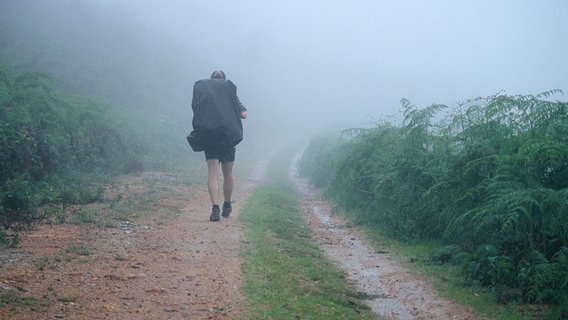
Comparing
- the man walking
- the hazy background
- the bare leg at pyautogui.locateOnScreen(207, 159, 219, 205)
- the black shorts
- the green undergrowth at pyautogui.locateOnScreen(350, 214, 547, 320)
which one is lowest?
the green undergrowth at pyautogui.locateOnScreen(350, 214, 547, 320)

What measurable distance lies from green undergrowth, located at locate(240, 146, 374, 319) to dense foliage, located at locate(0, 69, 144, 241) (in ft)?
10.5

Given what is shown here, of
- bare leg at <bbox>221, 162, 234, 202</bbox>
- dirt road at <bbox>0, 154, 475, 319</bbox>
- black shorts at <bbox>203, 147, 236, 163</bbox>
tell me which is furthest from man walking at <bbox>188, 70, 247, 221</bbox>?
dirt road at <bbox>0, 154, 475, 319</bbox>

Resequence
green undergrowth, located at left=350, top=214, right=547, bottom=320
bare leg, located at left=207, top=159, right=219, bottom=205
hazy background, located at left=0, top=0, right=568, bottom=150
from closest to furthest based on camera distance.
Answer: green undergrowth, located at left=350, top=214, right=547, bottom=320, bare leg, located at left=207, top=159, right=219, bottom=205, hazy background, located at left=0, top=0, right=568, bottom=150

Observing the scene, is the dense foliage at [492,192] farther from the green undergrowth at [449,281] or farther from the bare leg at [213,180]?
the bare leg at [213,180]

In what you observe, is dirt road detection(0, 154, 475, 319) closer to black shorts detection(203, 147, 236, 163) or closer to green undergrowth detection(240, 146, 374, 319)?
green undergrowth detection(240, 146, 374, 319)

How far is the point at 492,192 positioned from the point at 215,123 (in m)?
4.50

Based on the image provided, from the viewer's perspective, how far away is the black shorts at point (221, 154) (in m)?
9.22

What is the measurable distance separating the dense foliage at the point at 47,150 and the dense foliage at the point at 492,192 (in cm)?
558

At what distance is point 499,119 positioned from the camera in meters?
7.45

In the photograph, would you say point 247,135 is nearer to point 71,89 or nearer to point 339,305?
point 71,89

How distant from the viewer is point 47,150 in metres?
11.9

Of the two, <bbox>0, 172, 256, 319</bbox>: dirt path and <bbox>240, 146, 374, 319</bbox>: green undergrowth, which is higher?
<bbox>0, 172, 256, 319</bbox>: dirt path

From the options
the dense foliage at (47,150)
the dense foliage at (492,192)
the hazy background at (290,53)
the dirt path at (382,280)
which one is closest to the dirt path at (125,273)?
the dense foliage at (47,150)

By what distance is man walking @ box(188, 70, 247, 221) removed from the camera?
907cm
